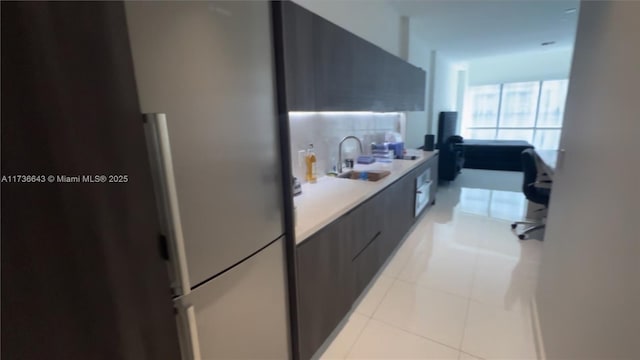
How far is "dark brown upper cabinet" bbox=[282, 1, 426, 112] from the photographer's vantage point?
1.52 meters

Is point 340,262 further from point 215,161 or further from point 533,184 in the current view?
point 533,184

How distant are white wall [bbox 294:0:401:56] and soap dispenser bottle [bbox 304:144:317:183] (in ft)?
3.64

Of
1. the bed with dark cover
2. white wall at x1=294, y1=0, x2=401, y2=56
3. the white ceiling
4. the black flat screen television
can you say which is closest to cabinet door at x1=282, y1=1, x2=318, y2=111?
white wall at x1=294, y1=0, x2=401, y2=56

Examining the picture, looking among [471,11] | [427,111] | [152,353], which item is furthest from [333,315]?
[427,111]

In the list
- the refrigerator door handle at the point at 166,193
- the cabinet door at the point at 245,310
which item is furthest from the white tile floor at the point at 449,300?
the refrigerator door handle at the point at 166,193

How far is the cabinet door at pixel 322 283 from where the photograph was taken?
1484 mm

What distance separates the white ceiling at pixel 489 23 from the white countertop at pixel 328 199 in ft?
7.76

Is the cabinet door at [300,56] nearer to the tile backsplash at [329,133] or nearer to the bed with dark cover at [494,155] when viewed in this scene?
the tile backsplash at [329,133]

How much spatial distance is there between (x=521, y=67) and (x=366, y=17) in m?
7.64

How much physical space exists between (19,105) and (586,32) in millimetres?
2336

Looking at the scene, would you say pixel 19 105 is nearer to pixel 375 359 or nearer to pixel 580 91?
pixel 375 359

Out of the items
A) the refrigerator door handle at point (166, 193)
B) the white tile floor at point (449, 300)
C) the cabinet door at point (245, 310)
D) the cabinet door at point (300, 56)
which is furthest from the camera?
the white tile floor at point (449, 300)

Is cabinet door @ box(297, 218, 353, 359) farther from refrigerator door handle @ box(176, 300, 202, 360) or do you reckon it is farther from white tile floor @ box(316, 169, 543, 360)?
refrigerator door handle @ box(176, 300, 202, 360)

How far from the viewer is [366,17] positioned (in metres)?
3.04
